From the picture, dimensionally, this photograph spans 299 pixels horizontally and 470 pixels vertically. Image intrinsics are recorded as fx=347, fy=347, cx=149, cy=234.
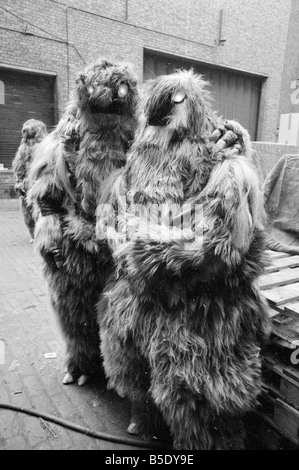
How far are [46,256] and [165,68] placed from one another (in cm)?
1003

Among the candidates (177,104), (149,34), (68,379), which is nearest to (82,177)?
(177,104)

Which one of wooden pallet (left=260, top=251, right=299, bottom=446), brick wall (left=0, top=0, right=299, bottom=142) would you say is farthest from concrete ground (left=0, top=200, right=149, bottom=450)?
brick wall (left=0, top=0, right=299, bottom=142)

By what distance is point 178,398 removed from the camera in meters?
1.57

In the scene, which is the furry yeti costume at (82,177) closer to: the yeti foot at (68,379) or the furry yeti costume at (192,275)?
the furry yeti costume at (192,275)

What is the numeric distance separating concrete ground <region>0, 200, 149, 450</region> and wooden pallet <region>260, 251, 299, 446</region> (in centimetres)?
90

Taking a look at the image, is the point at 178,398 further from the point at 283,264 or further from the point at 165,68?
the point at 165,68

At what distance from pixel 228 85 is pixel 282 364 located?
11894mm

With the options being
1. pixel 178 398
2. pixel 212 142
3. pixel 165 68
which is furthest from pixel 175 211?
pixel 165 68

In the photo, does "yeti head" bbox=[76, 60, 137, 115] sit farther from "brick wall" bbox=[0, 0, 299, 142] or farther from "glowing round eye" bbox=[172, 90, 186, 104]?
"brick wall" bbox=[0, 0, 299, 142]

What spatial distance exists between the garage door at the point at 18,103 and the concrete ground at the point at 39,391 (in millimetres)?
5856

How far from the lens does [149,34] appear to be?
32.4 ft

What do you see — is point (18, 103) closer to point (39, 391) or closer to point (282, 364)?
point (39, 391)

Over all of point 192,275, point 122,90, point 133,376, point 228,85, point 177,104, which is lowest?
point 133,376

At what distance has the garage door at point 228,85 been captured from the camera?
10547mm
